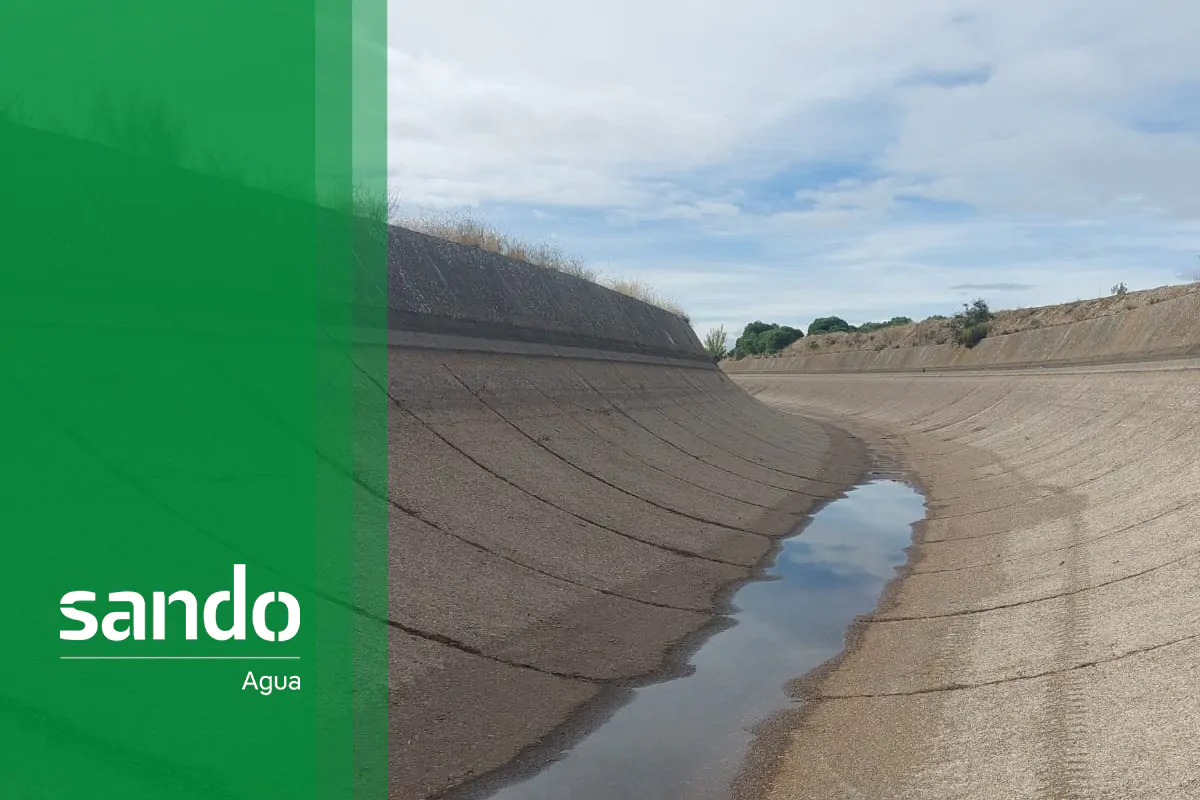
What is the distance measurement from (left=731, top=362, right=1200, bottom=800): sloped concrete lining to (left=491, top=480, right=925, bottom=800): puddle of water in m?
0.46

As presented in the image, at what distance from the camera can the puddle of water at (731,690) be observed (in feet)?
30.5

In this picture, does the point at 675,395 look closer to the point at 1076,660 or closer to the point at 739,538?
the point at 739,538

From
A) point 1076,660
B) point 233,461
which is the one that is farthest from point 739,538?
point 233,461

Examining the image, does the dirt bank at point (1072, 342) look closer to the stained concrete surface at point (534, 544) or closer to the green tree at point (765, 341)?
the stained concrete surface at point (534, 544)

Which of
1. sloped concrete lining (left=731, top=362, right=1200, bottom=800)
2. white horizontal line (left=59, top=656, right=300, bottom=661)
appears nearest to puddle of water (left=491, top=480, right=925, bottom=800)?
sloped concrete lining (left=731, top=362, right=1200, bottom=800)

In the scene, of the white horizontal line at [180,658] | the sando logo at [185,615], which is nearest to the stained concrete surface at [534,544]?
the white horizontal line at [180,658]

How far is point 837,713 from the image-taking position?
11.1m

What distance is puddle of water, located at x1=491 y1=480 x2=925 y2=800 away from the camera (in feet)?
30.5

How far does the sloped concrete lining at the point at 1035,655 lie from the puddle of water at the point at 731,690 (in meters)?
0.46

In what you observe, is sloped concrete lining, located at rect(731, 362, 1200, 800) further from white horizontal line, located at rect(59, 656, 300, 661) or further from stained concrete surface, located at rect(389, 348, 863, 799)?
white horizontal line, located at rect(59, 656, 300, 661)

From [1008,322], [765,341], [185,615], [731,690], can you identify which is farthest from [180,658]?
[765,341]

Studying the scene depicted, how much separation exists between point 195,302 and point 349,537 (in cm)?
616

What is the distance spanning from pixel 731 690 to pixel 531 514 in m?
6.67

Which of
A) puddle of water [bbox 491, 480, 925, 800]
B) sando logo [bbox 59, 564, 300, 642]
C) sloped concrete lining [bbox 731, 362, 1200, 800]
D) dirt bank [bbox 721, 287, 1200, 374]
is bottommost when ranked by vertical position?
puddle of water [bbox 491, 480, 925, 800]
